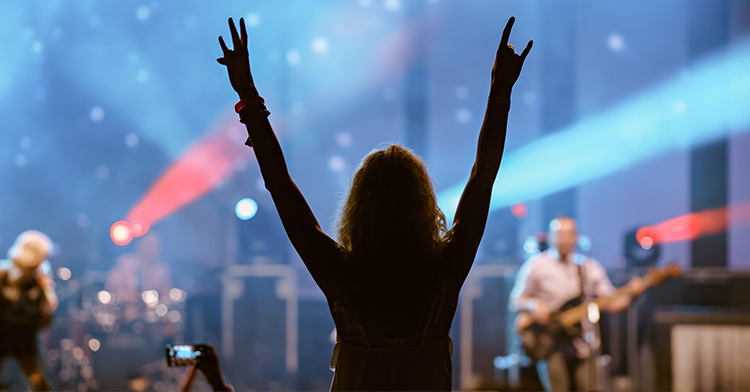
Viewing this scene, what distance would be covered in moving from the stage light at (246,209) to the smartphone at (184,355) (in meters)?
4.84

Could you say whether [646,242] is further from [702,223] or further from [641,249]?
[702,223]

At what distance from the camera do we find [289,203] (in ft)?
3.42

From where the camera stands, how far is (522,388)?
189 inches

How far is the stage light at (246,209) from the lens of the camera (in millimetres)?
6152

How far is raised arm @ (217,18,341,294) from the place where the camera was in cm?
104

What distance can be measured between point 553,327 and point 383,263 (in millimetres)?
3600

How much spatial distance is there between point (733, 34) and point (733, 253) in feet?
6.97

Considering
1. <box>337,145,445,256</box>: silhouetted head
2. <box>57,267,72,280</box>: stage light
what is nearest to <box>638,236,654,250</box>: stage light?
<box>337,145,445,256</box>: silhouetted head

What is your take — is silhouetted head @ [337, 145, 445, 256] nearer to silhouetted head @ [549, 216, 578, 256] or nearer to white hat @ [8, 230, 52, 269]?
silhouetted head @ [549, 216, 578, 256]

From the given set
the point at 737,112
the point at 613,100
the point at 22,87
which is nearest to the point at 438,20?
the point at 613,100

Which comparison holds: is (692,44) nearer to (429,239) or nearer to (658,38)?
(658,38)

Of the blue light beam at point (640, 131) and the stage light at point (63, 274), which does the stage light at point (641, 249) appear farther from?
the stage light at point (63, 274)

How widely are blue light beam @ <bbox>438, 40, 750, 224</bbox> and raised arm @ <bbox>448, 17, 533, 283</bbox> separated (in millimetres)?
4603

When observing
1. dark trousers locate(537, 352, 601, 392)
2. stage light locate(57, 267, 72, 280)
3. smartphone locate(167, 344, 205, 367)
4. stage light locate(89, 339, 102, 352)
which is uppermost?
smartphone locate(167, 344, 205, 367)
